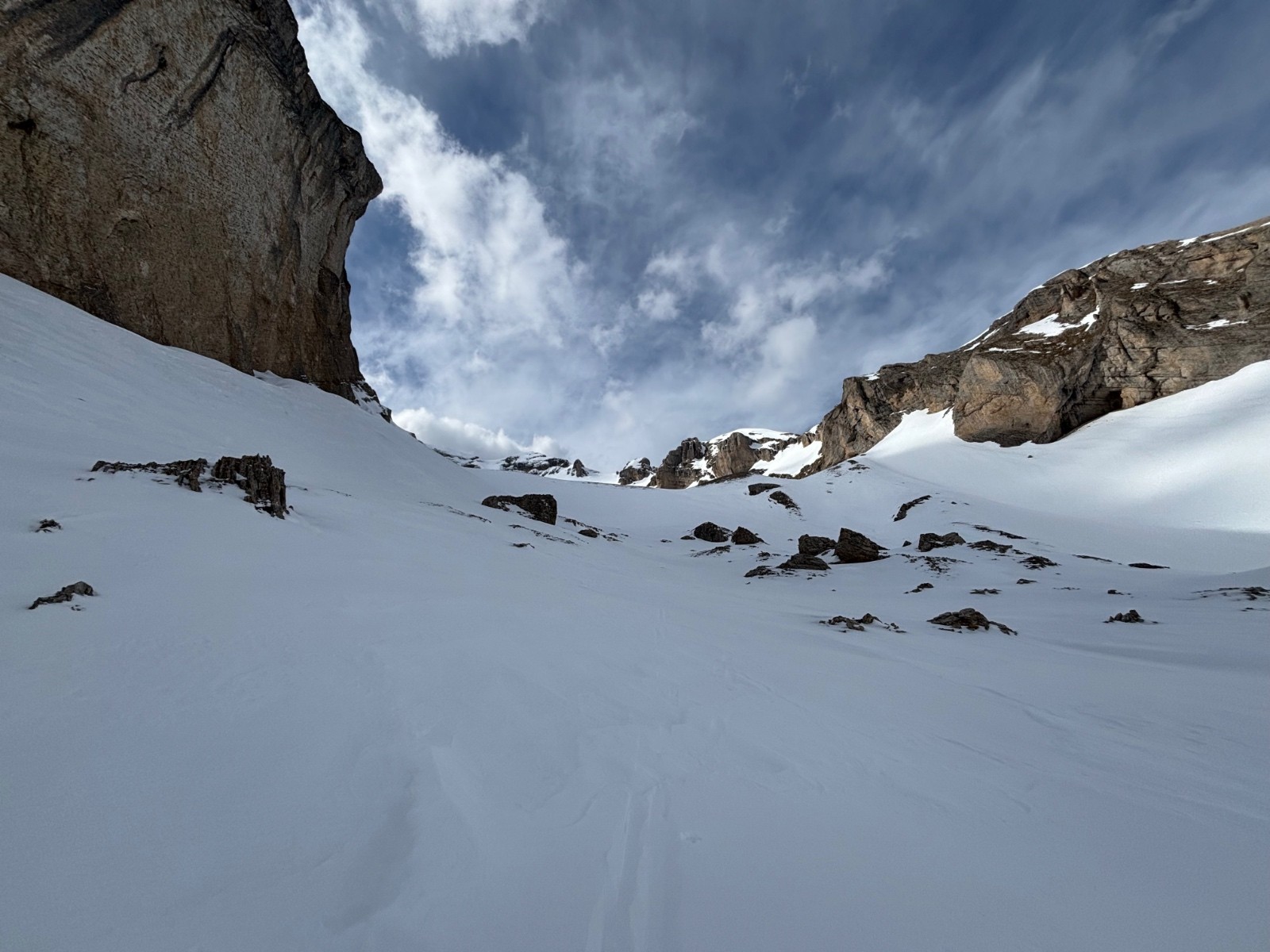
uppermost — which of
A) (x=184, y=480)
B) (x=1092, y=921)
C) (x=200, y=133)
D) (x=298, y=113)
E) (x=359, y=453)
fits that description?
(x=298, y=113)

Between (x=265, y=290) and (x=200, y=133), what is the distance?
517 cm

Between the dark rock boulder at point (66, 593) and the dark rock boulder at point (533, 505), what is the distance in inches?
597

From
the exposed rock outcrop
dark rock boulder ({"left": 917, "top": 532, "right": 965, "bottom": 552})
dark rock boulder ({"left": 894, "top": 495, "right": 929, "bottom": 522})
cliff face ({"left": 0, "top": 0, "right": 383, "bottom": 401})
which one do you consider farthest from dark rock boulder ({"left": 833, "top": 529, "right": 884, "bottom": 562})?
the exposed rock outcrop

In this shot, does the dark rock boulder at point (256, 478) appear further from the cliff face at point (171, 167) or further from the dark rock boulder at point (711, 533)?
the dark rock boulder at point (711, 533)

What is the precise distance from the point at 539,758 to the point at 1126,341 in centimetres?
5061

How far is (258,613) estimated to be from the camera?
3.38 metres

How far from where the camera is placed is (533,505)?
1925cm

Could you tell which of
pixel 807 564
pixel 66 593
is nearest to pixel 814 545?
pixel 807 564

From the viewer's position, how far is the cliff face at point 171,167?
1271 centimetres

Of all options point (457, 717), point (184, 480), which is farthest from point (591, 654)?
point (184, 480)

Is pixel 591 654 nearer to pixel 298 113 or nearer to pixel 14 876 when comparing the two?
pixel 14 876

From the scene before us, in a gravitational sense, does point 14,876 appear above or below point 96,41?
below

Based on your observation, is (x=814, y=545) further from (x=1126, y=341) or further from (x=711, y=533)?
(x=1126, y=341)

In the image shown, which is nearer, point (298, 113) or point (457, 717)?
point (457, 717)
